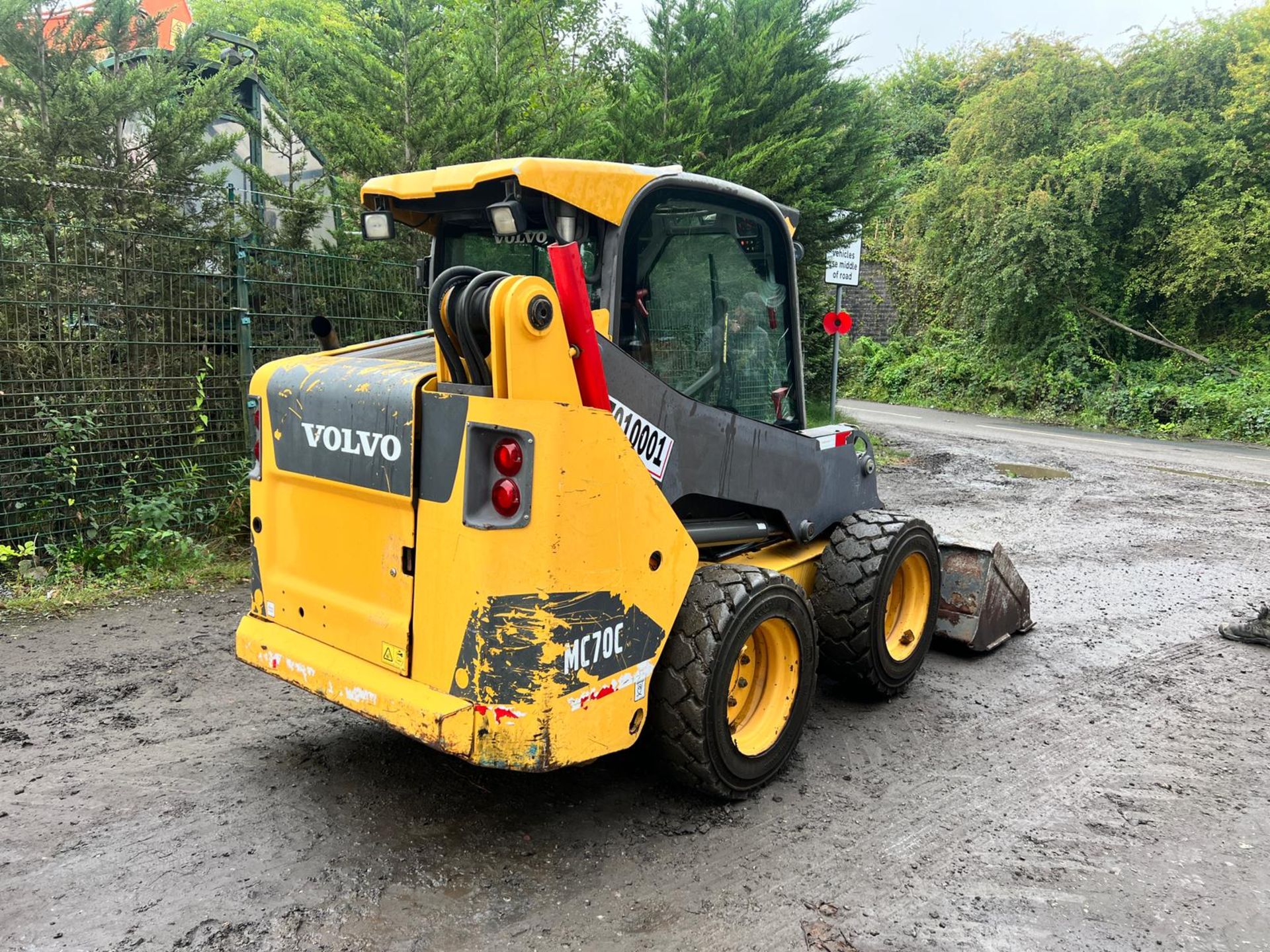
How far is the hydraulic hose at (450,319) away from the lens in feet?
9.18

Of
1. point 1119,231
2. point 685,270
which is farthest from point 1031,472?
point 685,270

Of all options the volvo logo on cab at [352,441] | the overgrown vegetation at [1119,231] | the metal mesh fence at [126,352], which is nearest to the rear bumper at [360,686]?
the volvo logo on cab at [352,441]

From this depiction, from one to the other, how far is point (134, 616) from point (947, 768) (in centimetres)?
459

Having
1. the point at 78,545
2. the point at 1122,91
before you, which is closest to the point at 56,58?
the point at 78,545

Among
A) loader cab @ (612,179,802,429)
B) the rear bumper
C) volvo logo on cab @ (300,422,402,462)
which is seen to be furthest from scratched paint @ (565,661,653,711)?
loader cab @ (612,179,802,429)

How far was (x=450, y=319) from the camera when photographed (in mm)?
2768

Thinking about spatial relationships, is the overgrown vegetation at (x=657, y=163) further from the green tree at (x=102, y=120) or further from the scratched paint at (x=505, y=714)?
the scratched paint at (x=505, y=714)

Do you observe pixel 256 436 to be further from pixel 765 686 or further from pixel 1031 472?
pixel 1031 472

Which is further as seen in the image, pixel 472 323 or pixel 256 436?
pixel 256 436

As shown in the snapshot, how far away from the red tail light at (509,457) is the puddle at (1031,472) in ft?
33.7

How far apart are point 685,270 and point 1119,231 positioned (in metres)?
18.6

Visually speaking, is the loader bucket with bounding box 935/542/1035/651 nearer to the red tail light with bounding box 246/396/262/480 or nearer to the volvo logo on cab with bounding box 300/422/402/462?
the volvo logo on cab with bounding box 300/422/402/462

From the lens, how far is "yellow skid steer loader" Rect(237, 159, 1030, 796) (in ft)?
8.95

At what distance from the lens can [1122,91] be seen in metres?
18.7
